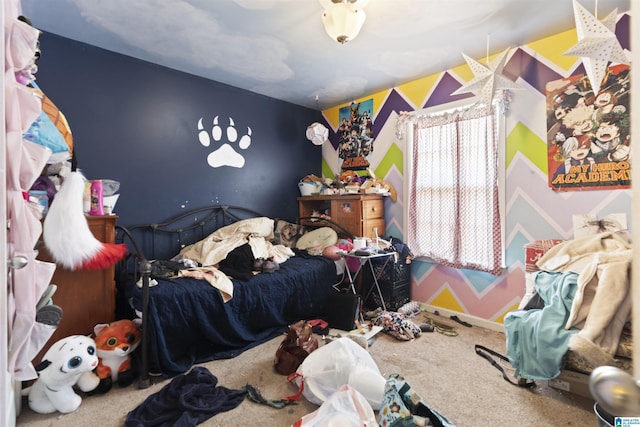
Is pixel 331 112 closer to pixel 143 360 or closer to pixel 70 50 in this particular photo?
pixel 70 50

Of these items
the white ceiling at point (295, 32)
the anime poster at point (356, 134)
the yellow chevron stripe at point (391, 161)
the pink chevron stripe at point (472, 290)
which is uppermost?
the white ceiling at point (295, 32)

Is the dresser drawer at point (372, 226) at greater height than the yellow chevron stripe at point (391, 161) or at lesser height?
lesser

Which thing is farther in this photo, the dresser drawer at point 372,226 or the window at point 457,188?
the dresser drawer at point 372,226

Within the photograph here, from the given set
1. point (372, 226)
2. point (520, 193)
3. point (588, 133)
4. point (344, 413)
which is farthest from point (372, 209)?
point (344, 413)

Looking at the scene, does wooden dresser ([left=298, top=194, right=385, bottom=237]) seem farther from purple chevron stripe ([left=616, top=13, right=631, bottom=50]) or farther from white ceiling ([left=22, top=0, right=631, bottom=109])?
purple chevron stripe ([left=616, top=13, right=631, bottom=50])

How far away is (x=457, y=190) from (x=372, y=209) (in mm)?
923

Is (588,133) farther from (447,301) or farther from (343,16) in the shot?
(343,16)

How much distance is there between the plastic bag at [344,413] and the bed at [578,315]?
105 cm

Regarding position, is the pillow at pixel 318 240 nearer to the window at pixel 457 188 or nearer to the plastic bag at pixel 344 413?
the window at pixel 457 188

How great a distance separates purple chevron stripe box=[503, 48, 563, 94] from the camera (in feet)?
8.25

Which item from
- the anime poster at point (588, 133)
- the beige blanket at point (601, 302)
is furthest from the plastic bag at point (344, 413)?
the anime poster at point (588, 133)

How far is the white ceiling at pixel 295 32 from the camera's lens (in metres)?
2.08

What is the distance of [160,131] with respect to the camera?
292 centimetres

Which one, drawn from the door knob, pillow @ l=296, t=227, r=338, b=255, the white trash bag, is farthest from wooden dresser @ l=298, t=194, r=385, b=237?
the door knob
